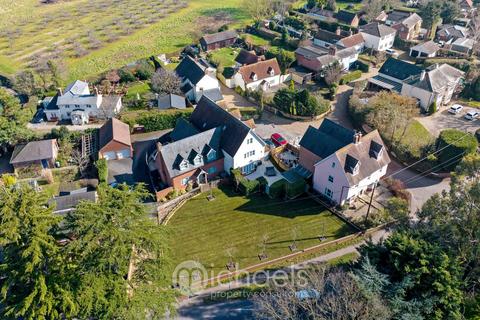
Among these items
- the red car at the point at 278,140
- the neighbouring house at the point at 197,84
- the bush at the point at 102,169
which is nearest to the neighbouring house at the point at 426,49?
the neighbouring house at the point at 197,84

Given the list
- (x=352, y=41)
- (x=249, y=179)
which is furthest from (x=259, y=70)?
(x=249, y=179)

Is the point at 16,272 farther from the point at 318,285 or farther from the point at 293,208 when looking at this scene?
the point at 293,208

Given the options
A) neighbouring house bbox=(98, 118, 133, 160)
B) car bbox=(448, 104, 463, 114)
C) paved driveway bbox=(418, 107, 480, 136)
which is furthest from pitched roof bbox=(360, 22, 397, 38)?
neighbouring house bbox=(98, 118, 133, 160)

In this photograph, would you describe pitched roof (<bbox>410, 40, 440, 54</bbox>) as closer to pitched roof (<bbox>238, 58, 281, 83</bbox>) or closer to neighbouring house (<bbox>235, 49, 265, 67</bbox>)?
pitched roof (<bbox>238, 58, 281, 83</bbox>)

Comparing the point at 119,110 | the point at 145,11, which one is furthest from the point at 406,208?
the point at 145,11

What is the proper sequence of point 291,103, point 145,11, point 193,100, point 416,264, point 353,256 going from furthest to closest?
point 145,11 < point 193,100 < point 291,103 < point 353,256 < point 416,264

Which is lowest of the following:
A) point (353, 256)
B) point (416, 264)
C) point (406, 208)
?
point (353, 256)
